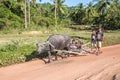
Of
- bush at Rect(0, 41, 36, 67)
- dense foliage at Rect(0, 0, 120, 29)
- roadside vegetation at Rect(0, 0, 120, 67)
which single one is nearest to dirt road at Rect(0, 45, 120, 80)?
bush at Rect(0, 41, 36, 67)

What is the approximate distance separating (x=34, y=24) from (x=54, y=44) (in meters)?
36.6

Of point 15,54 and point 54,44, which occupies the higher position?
point 54,44

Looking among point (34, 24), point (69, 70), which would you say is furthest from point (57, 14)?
point (69, 70)

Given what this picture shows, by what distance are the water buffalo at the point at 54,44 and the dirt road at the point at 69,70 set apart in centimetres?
71

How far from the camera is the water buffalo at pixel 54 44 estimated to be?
15312 mm

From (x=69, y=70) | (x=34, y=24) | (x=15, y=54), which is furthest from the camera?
(x=34, y=24)

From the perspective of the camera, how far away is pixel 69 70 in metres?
14.0

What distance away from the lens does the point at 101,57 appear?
17828 mm

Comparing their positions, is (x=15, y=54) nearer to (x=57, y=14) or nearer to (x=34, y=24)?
(x=34, y=24)

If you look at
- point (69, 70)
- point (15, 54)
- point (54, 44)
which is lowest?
point (69, 70)

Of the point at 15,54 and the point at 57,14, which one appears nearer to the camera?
the point at 15,54

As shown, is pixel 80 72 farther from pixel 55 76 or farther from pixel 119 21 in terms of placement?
pixel 119 21

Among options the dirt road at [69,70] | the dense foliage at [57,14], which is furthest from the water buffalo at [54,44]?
the dense foliage at [57,14]

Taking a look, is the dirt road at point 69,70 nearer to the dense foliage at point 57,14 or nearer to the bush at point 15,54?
the bush at point 15,54
